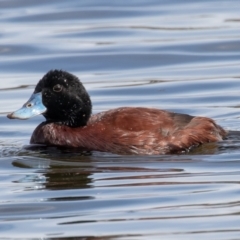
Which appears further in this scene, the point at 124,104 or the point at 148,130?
the point at 124,104

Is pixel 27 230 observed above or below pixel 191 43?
below

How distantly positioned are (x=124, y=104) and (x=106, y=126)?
2.98 metres

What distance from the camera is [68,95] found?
10.5 meters

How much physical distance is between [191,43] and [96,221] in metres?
9.99

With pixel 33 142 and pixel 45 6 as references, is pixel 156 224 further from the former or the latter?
pixel 45 6

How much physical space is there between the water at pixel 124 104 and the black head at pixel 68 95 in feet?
1.56

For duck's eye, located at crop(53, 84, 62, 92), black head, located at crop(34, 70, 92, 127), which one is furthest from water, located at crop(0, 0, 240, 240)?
duck's eye, located at crop(53, 84, 62, 92)

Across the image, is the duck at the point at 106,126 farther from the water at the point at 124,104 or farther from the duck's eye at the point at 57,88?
the water at the point at 124,104

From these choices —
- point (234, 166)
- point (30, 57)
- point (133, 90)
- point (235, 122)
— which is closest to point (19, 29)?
point (30, 57)

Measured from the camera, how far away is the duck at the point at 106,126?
10031 millimetres

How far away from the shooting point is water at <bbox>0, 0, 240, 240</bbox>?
7500 millimetres

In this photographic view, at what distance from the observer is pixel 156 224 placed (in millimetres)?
7293

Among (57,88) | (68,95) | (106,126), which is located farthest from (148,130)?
(57,88)

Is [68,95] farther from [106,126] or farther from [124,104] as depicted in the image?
[124,104]
